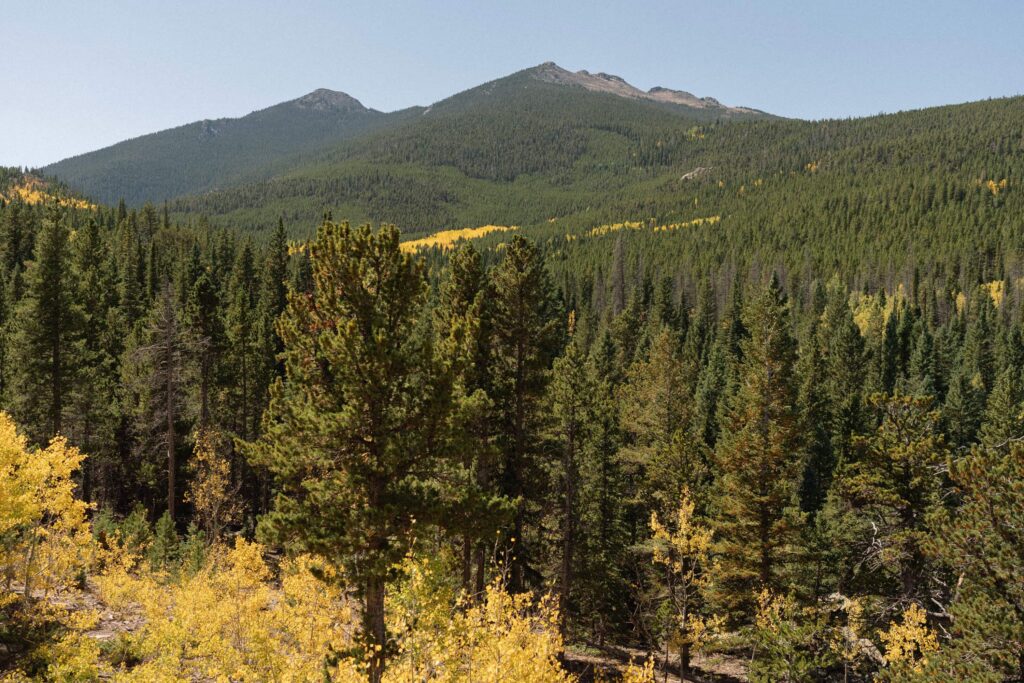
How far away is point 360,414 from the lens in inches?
538

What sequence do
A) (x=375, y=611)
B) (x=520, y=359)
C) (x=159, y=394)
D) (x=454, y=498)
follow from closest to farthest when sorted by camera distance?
(x=375, y=611) → (x=454, y=498) → (x=520, y=359) → (x=159, y=394)

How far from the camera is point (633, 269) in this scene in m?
137

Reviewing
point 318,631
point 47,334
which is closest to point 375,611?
point 318,631

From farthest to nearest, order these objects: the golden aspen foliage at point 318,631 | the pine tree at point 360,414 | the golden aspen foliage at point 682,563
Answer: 1. the golden aspen foliage at point 682,563
2. the pine tree at point 360,414
3. the golden aspen foliage at point 318,631

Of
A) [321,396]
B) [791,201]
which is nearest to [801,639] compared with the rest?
[321,396]

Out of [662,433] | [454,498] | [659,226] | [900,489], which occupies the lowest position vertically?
[662,433]

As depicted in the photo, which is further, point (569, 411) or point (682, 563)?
point (569, 411)

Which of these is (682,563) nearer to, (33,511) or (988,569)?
(988,569)

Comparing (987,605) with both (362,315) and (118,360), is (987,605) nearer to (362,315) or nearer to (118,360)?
(362,315)

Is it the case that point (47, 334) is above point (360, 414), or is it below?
above

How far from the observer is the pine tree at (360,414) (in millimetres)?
13453

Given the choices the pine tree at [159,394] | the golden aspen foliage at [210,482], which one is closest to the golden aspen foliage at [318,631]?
the golden aspen foliage at [210,482]

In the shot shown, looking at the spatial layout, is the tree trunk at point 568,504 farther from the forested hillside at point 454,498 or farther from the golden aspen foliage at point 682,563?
the golden aspen foliage at point 682,563

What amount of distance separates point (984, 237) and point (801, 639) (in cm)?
15016
